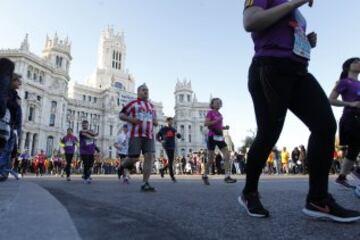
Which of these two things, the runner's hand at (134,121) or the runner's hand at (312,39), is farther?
the runner's hand at (134,121)

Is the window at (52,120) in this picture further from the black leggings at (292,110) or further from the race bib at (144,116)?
the black leggings at (292,110)

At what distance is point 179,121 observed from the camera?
8925cm

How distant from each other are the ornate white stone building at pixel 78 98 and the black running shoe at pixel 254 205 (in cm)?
5858

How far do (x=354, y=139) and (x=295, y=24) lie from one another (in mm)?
2466

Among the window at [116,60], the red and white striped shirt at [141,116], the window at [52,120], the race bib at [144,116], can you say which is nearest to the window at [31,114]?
the window at [52,120]

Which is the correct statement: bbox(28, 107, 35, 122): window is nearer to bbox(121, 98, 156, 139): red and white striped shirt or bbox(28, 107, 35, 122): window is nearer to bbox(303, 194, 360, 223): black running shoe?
bbox(121, 98, 156, 139): red and white striped shirt

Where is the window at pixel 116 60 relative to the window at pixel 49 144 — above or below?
above

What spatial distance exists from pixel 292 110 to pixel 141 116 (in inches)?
144

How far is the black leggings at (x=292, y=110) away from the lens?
2.37m

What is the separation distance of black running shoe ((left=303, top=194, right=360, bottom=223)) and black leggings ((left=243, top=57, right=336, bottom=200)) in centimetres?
5

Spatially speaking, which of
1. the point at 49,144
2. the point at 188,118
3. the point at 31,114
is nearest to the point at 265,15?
the point at 31,114

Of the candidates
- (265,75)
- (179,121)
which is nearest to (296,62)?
(265,75)

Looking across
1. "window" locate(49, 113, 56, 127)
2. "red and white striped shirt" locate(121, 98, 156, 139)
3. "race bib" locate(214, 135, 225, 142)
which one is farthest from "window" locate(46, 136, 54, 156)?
"red and white striped shirt" locate(121, 98, 156, 139)

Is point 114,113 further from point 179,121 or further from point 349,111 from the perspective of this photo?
point 349,111
